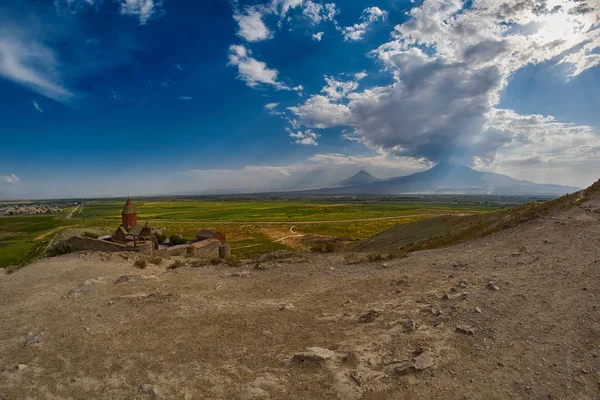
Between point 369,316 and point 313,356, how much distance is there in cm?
244

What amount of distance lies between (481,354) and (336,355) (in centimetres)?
298

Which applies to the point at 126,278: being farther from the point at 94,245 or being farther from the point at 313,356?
the point at 94,245

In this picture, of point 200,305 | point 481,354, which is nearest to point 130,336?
point 200,305

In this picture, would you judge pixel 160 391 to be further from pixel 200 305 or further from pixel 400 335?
pixel 400 335

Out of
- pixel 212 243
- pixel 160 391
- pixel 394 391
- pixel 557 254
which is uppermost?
pixel 557 254

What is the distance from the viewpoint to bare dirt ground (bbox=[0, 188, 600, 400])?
18.4ft

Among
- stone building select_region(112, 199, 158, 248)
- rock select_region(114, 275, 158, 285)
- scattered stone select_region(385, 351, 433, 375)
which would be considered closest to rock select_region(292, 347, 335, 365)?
scattered stone select_region(385, 351, 433, 375)

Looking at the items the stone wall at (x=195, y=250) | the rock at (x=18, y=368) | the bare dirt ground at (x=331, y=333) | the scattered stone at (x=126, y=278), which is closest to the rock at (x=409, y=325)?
the bare dirt ground at (x=331, y=333)

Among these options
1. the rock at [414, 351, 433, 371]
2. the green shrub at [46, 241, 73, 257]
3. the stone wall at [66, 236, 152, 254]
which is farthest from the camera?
the stone wall at [66, 236, 152, 254]

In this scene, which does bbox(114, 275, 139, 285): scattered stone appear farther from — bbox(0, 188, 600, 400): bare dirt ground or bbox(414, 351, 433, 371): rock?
bbox(414, 351, 433, 371): rock

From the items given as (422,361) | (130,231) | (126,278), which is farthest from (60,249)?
(422,361)

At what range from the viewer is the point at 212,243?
38344 millimetres

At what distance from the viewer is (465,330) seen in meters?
6.75

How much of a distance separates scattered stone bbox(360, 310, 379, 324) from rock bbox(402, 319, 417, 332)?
A: 94 centimetres
